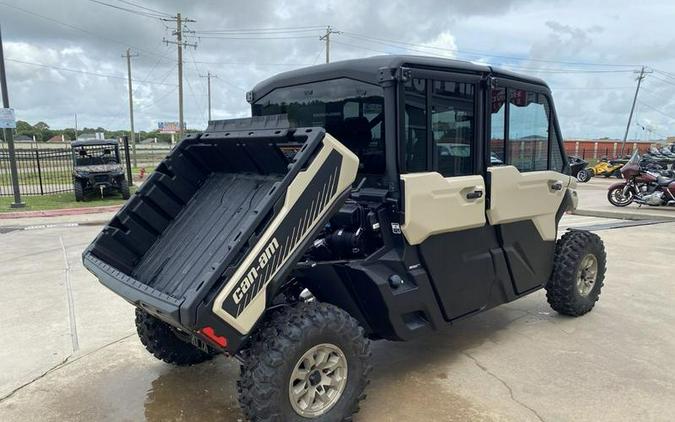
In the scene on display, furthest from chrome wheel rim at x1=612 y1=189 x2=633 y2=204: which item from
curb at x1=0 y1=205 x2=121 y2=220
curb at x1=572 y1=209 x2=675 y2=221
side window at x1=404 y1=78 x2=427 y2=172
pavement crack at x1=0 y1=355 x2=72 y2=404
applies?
pavement crack at x1=0 y1=355 x2=72 y2=404

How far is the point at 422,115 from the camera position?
3.51 m

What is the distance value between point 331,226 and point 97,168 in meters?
14.9

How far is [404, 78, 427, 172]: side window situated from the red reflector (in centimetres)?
167

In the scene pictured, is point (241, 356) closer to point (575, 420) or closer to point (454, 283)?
point (454, 283)

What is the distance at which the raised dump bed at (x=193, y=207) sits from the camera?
10.3 ft

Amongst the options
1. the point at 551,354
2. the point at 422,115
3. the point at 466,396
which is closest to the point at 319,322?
the point at 466,396

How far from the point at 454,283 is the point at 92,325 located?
3.51 metres

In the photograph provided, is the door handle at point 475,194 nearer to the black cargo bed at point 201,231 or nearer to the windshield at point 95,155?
the black cargo bed at point 201,231

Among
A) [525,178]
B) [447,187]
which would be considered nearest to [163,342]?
[447,187]

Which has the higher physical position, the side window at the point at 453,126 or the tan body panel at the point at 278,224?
the side window at the point at 453,126

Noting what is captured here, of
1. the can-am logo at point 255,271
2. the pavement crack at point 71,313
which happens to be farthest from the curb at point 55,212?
the can-am logo at point 255,271

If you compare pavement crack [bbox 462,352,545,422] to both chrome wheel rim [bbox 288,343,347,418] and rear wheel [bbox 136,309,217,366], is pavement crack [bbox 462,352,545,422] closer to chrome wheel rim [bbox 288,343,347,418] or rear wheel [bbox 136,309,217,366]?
chrome wheel rim [bbox 288,343,347,418]

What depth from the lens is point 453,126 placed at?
372 centimetres

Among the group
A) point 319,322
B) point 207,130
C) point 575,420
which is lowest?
point 575,420
